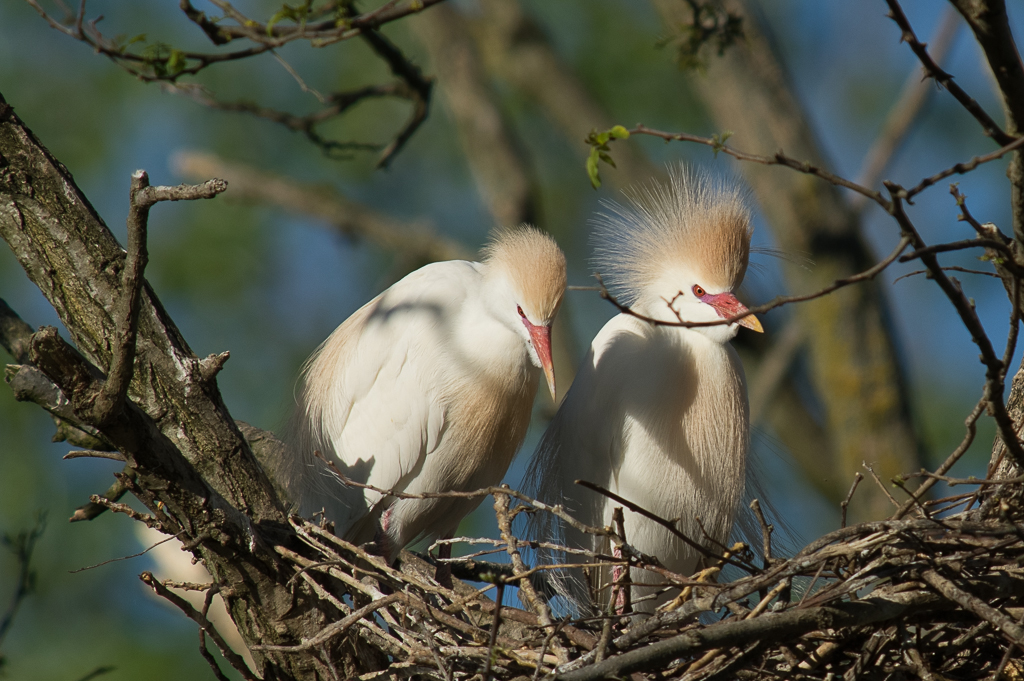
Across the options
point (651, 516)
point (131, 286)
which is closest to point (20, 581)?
point (131, 286)

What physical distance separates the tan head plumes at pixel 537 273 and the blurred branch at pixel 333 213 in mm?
4009

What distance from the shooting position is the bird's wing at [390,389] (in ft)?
10.1

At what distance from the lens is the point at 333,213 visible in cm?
746

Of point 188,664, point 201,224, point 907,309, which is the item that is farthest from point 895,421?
point 201,224

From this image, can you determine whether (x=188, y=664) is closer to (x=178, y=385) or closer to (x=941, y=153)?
(x=178, y=385)

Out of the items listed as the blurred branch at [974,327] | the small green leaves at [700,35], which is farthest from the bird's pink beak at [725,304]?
the small green leaves at [700,35]

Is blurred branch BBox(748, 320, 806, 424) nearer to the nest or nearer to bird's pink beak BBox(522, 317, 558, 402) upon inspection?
bird's pink beak BBox(522, 317, 558, 402)

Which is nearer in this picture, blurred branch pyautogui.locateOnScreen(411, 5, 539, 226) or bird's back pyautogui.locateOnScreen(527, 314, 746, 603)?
bird's back pyautogui.locateOnScreen(527, 314, 746, 603)

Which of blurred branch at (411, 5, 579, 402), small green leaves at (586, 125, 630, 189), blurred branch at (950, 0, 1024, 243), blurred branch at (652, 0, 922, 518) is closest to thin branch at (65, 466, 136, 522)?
small green leaves at (586, 125, 630, 189)

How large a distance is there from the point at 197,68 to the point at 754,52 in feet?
15.4

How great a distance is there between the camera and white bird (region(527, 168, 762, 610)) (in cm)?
299

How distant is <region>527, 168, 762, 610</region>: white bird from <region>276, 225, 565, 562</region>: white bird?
28cm

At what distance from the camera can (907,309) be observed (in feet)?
39.0

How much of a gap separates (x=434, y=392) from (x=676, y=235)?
106 cm
